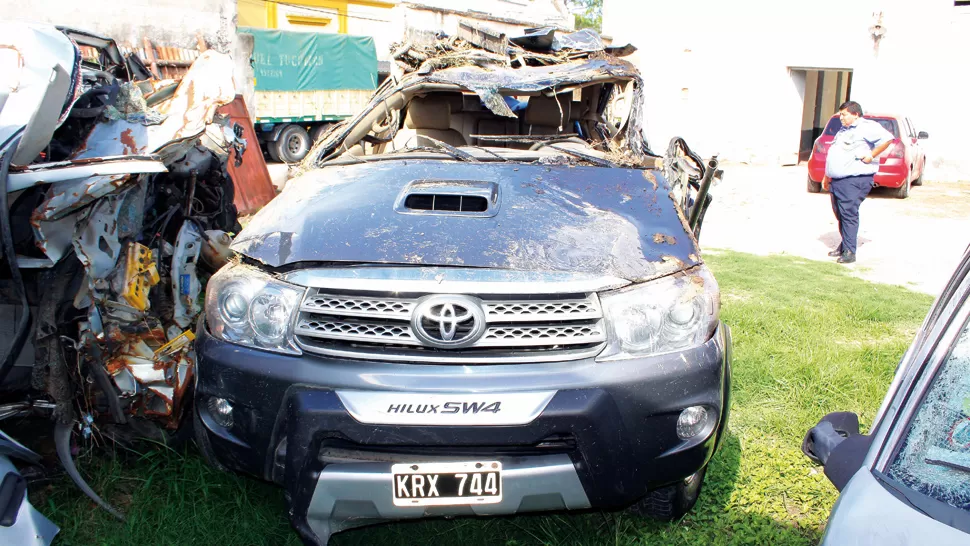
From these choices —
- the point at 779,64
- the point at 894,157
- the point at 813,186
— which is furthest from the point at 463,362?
the point at 779,64

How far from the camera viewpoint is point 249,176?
9.13 meters

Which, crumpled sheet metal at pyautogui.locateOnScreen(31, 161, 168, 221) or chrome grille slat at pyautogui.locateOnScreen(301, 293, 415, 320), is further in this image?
crumpled sheet metal at pyautogui.locateOnScreen(31, 161, 168, 221)

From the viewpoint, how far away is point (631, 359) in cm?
234

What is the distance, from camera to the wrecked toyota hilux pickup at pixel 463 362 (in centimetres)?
222

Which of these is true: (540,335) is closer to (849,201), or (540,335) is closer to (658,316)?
(658,316)

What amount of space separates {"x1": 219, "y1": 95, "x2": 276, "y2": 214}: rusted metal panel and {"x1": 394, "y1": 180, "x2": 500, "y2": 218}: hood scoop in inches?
250

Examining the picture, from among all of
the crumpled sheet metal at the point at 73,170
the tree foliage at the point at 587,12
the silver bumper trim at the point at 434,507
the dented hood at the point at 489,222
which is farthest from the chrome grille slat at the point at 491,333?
the tree foliage at the point at 587,12

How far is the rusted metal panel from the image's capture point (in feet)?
29.4

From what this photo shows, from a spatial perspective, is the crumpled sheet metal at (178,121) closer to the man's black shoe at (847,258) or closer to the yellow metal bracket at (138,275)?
the yellow metal bracket at (138,275)

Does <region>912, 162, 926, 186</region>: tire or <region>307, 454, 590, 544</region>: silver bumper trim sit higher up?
<region>307, 454, 590, 544</region>: silver bumper trim

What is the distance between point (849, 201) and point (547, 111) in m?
4.36

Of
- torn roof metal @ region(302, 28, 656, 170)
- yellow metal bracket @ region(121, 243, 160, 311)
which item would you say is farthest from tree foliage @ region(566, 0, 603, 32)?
yellow metal bracket @ region(121, 243, 160, 311)

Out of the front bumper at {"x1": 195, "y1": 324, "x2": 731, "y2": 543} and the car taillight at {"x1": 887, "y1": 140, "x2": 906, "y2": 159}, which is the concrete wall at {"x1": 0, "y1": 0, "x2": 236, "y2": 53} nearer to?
the front bumper at {"x1": 195, "y1": 324, "x2": 731, "y2": 543}

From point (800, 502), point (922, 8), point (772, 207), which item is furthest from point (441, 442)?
point (922, 8)
